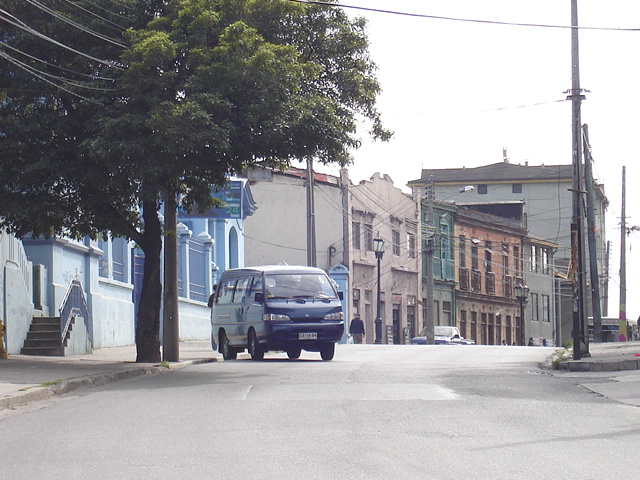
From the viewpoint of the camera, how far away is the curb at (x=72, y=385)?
1276 centimetres

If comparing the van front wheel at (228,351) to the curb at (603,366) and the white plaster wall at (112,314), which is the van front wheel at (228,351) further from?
the curb at (603,366)

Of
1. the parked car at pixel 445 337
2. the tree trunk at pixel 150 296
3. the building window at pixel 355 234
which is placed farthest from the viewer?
the building window at pixel 355 234

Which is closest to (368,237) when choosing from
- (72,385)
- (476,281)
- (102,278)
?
(476,281)

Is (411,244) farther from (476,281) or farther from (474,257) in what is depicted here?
(476,281)

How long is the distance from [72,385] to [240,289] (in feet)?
30.7

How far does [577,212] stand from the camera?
2161 cm

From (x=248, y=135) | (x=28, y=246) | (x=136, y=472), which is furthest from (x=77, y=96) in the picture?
(x=136, y=472)

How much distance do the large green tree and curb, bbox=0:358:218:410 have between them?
286 cm

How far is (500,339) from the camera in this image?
239ft

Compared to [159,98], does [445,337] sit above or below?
below

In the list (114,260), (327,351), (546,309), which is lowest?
(546,309)

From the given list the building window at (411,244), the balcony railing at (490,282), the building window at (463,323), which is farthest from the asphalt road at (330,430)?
the balcony railing at (490,282)

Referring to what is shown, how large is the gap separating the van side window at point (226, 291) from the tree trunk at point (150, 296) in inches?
152

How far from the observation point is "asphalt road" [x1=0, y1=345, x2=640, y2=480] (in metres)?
7.77
